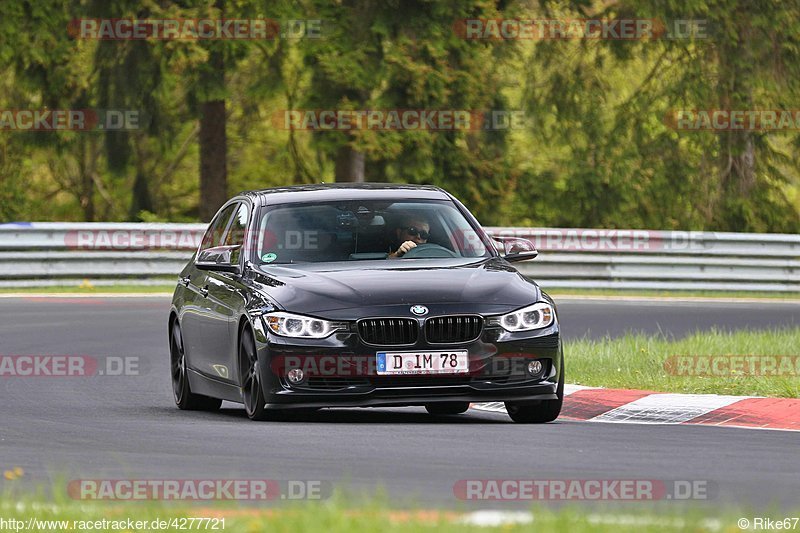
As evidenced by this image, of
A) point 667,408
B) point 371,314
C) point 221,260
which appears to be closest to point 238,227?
point 221,260

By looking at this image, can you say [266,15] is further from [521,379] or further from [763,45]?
[521,379]

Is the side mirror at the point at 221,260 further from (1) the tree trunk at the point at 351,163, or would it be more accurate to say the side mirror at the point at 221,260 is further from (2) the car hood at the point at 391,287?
(1) the tree trunk at the point at 351,163

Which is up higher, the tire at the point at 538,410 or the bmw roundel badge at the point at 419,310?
the bmw roundel badge at the point at 419,310

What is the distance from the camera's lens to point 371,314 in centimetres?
1094

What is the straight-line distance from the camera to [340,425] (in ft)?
36.6

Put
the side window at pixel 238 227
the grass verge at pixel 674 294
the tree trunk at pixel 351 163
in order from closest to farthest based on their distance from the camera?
Answer: 1. the side window at pixel 238 227
2. the grass verge at pixel 674 294
3. the tree trunk at pixel 351 163

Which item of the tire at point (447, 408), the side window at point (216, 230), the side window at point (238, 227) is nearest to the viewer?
the tire at point (447, 408)

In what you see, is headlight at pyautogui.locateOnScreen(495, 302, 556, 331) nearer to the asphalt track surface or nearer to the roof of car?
the asphalt track surface

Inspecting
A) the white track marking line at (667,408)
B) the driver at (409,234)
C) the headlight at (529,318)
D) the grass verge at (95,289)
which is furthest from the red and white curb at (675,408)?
the grass verge at (95,289)

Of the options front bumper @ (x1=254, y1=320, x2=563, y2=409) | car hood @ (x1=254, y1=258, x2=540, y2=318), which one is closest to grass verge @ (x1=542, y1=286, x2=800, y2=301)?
car hood @ (x1=254, y1=258, x2=540, y2=318)

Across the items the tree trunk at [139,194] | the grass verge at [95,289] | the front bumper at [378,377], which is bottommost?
the tree trunk at [139,194]

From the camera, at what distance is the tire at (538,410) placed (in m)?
11.5

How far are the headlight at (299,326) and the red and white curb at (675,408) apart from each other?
2.30 metres

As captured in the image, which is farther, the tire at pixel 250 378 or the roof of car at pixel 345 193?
the roof of car at pixel 345 193
